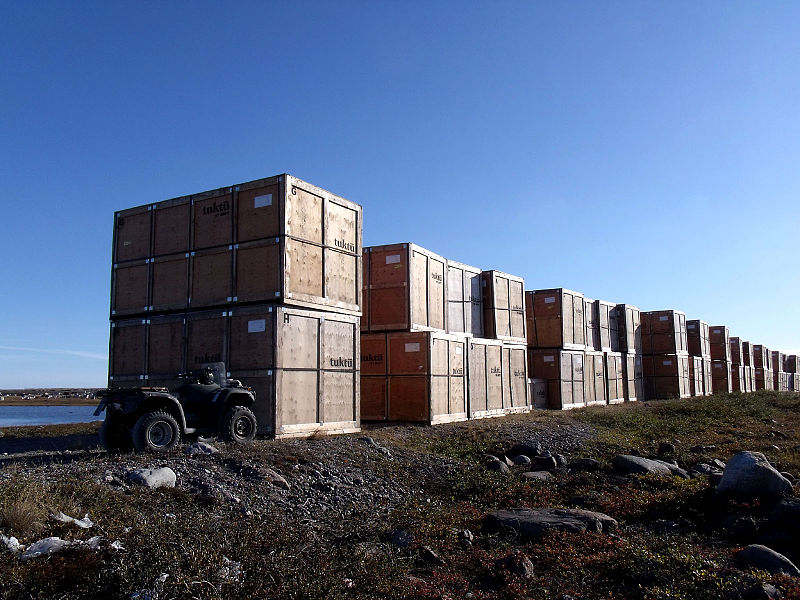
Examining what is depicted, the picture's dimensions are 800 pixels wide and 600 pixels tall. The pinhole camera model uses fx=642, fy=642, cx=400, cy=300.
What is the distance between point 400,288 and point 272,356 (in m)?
5.09

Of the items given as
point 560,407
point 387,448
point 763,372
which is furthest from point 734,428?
point 763,372

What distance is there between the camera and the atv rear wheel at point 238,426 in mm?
9750

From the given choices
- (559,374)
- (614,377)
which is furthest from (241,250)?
(614,377)

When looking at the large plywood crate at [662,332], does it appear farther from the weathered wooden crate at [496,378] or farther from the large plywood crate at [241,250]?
the large plywood crate at [241,250]

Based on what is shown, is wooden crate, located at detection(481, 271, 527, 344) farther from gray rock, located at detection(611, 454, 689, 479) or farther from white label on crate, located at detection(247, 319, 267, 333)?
white label on crate, located at detection(247, 319, 267, 333)

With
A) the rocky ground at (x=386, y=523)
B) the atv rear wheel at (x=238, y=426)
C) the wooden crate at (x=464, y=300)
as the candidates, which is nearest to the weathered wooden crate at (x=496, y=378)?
the wooden crate at (x=464, y=300)

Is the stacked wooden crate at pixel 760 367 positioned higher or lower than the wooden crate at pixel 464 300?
lower

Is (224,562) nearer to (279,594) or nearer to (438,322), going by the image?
(279,594)

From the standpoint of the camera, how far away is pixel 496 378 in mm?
17938

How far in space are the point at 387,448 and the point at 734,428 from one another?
9520 millimetres

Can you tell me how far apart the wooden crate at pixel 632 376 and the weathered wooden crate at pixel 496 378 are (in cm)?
892

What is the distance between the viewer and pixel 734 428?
15406mm

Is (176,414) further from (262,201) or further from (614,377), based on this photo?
(614,377)

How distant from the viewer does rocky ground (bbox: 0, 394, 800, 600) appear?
15.5 ft
